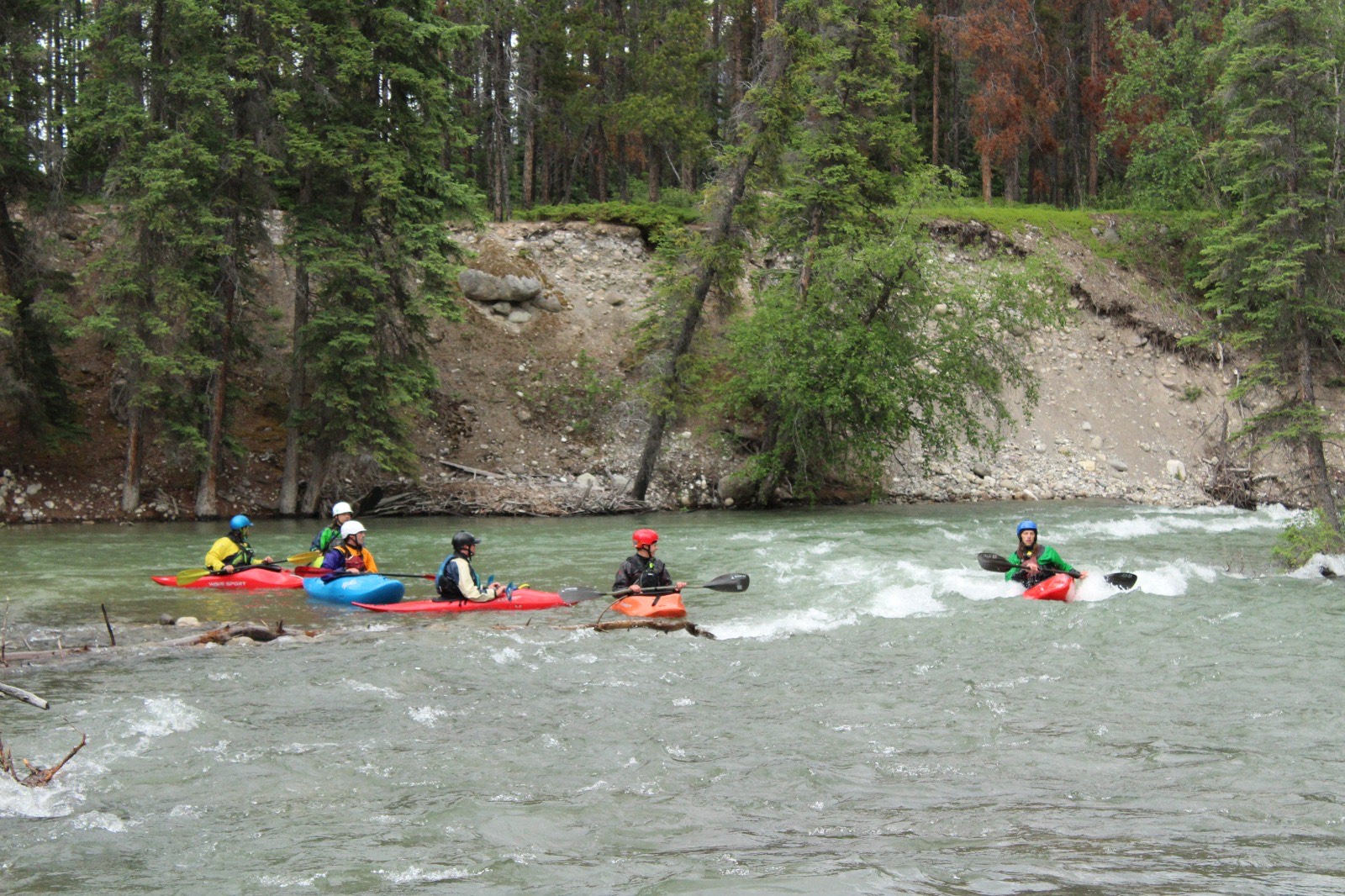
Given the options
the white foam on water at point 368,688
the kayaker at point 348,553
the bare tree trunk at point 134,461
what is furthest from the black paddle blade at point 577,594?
the bare tree trunk at point 134,461

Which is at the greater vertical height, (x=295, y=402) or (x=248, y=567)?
(x=295, y=402)

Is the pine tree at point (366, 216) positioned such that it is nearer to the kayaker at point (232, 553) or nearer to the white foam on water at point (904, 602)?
the kayaker at point (232, 553)

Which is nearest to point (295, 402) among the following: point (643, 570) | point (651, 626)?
point (643, 570)

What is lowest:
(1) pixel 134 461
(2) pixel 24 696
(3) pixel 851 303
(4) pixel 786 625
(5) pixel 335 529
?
(4) pixel 786 625

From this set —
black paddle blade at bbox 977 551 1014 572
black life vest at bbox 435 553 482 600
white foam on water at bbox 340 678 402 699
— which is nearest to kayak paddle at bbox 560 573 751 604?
black life vest at bbox 435 553 482 600

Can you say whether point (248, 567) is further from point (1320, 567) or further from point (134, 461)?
point (1320, 567)

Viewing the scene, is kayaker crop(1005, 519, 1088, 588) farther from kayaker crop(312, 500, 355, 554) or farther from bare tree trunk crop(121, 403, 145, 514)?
bare tree trunk crop(121, 403, 145, 514)

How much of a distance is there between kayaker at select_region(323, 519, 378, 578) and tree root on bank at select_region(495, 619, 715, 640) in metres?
3.26

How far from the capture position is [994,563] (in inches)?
569

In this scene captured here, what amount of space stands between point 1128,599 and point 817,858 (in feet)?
28.0

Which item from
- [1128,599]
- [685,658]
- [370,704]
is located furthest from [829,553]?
[370,704]

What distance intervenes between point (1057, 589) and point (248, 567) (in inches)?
408

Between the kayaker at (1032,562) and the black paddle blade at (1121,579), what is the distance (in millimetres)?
294

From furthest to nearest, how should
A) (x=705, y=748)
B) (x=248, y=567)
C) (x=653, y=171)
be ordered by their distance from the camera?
(x=653, y=171), (x=248, y=567), (x=705, y=748)
